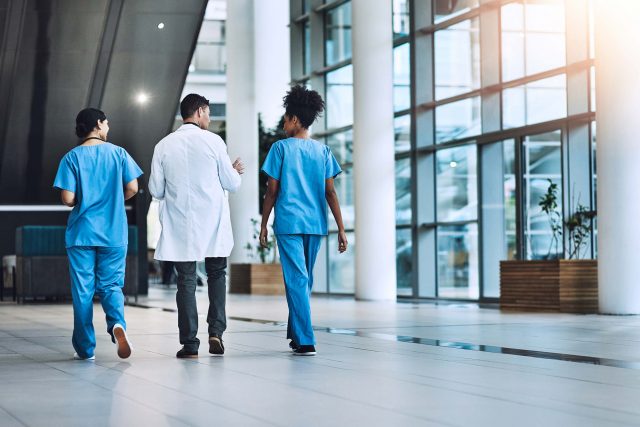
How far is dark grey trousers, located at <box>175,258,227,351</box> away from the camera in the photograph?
6.34 m

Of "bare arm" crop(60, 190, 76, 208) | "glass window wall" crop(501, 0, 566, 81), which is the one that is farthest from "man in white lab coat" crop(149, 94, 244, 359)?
"glass window wall" crop(501, 0, 566, 81)

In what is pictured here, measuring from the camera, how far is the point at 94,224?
639cm

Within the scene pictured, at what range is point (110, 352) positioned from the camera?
22.5 feet

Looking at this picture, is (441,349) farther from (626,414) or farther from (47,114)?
(47,114)

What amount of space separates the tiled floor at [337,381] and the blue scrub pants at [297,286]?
175 mm

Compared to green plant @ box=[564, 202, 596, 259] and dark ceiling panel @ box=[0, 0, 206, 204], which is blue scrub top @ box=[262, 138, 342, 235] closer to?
green plant @ box=[564, 202, 596, 259]

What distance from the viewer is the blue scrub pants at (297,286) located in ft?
21.2

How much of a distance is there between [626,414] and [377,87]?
12.6 m

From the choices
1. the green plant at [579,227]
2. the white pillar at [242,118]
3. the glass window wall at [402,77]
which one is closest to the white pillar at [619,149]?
the green plant at [579,227]

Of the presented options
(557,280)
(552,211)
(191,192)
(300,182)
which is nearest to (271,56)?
(552,211)

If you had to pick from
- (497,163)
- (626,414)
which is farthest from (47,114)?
(626,414)

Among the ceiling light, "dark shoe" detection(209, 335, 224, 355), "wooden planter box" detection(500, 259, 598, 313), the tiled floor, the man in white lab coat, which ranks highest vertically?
the ceiling light

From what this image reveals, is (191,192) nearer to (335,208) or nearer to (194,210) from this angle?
(194,210)

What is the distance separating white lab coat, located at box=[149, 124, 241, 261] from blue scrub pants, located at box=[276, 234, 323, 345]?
0.35 meters
